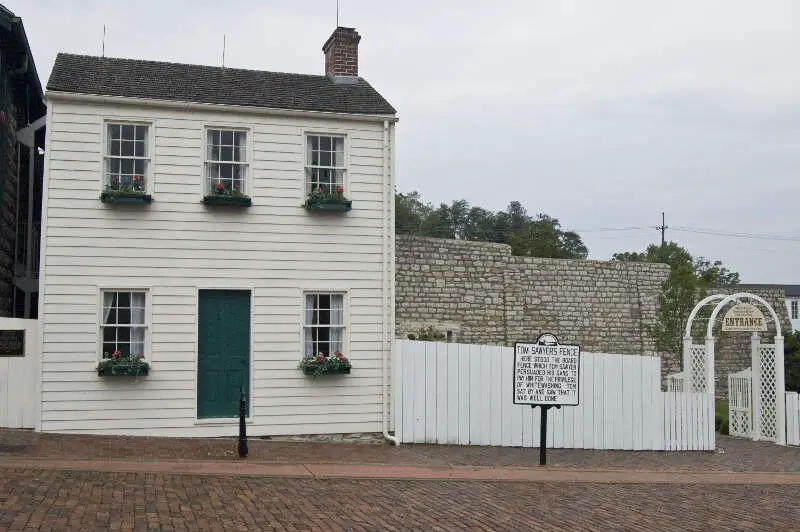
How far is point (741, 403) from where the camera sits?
18.7 m

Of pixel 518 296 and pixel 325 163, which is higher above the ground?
pixel 325 163

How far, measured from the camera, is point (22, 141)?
17938 mm

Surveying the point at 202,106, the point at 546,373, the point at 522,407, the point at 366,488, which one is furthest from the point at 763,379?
the point at 202,106

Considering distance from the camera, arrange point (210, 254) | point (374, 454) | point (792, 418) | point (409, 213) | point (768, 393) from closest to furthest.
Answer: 1. point (374, 454)
2. point (210, 254)
3. point (792, 418)
4. point (768, 393)
5. point (409, 213)

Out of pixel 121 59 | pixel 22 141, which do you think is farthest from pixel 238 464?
pixel 22 141

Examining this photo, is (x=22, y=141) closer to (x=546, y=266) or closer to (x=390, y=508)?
(x=390, y=508)

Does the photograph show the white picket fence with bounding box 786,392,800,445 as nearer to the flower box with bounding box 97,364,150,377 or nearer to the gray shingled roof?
the gray shingled roof

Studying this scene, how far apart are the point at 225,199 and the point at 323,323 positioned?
2710 mm

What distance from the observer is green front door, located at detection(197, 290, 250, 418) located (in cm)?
1462

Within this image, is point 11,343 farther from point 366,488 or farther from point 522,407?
point 522,407

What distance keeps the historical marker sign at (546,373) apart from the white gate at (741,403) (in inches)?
251

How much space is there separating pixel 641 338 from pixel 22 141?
17631 millimetres

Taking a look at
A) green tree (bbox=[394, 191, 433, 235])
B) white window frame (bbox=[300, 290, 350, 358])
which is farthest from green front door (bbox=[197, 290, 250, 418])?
green tree (bbox=[394, 191, 433, 235])

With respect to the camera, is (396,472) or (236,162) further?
(236,162)
